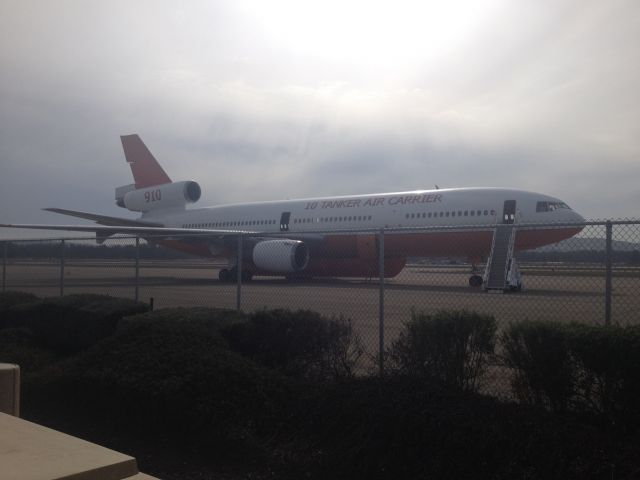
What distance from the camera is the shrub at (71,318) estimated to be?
8.28m

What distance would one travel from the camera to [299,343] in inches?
257

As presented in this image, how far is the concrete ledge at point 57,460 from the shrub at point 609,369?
359 cm

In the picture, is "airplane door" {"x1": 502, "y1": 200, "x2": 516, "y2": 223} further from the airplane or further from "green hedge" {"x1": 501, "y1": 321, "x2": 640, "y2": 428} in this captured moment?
"green hedge" {"x1": 501, "y1": 321, "x2": 640, "y2": 428}

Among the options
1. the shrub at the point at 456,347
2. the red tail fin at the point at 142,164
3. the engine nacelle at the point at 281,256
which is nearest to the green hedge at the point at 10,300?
the shrub at the point at 456,347

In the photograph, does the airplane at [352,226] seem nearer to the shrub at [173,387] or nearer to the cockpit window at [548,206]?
the cockpit window at [548,206]

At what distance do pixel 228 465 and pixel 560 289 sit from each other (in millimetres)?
4783

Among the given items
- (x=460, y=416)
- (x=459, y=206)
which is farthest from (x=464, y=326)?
(x=459, y=206)

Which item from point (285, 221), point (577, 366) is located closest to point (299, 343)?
point (577, 366)

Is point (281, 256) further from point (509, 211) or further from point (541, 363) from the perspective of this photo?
point (541, 363)

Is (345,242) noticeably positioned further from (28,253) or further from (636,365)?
(636,365)

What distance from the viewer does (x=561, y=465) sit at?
3664mm

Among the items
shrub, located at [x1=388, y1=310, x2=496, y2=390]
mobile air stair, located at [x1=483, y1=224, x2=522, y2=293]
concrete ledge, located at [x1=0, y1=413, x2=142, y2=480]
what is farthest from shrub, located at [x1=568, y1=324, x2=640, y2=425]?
concrete ledge, located at [x1=0, y1=413, x2=142, y2=480]

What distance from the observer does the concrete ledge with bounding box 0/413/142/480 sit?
2.02 meters

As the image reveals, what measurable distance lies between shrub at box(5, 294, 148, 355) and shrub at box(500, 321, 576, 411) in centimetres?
541
